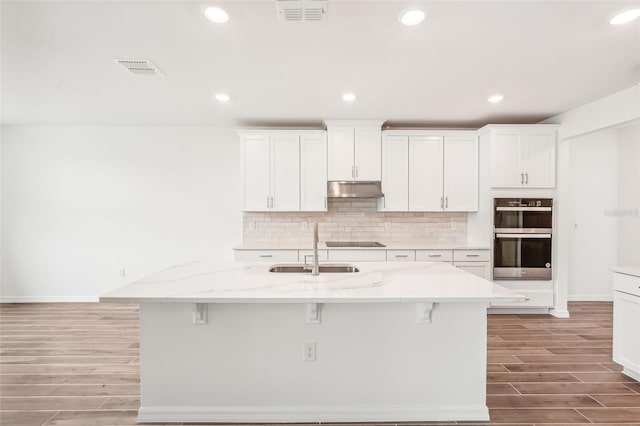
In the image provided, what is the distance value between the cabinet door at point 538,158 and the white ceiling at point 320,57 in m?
0.43

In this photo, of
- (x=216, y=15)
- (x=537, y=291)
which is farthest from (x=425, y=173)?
(x=216, y=15)

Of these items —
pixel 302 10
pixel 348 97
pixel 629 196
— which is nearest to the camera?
pixel 302 10

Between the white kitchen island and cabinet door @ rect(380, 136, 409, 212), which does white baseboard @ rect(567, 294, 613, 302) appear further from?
the white kitchen island

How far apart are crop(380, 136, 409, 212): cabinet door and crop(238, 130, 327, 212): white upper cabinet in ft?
2.62

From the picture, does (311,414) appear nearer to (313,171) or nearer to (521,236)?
(313,171)

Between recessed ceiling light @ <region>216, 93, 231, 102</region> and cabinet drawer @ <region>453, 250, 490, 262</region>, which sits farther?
cabinet drawer @ <region>453, 250, 490, 262</region>

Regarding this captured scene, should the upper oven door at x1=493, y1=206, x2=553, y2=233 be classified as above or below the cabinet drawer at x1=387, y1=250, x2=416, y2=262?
above

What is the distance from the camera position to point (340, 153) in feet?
14.9

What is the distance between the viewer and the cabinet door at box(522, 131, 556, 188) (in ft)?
14.2

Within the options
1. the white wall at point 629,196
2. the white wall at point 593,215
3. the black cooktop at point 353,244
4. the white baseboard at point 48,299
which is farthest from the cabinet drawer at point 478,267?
the white baseboard at point 48,299

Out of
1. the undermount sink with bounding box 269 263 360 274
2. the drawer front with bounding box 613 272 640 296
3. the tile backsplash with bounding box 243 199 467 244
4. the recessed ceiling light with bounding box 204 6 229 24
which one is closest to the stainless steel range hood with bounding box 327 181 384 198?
the tile backsplash with bounding box 243 199 467 244

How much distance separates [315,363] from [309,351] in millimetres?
89

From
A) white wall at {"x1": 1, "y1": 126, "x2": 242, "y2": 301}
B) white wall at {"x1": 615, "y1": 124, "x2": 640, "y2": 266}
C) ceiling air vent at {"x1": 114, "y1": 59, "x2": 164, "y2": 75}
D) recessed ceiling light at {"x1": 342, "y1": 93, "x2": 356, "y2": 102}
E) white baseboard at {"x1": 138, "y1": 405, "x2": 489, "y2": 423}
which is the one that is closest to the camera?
white baseboard at {"x1": 138, "y1": 405, "x2": 489, "y2": 423}

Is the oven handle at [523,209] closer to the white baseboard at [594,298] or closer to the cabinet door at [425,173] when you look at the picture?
the cabinet door at [425,173]
